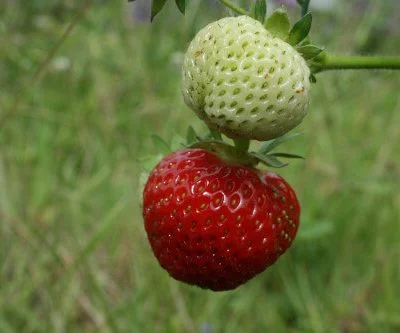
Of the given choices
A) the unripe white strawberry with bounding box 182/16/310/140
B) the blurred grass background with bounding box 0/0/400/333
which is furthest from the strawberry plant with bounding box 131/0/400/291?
the blurred grass background with bounding box 0/0/400/333

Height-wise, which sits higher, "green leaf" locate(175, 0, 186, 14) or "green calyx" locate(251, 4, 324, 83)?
"green leaf" locate(175, 0, 186, 14)

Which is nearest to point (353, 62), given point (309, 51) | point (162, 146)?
point (309, 51)

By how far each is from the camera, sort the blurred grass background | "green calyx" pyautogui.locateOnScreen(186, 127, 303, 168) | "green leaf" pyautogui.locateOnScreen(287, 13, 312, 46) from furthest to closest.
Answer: the blurred grass background
"green calyx" pyautogui.locateOnScreen(186, 127, 303, 168)
"green leaf" pyautogui.locateOnScreen(287, 13, 312, 46)

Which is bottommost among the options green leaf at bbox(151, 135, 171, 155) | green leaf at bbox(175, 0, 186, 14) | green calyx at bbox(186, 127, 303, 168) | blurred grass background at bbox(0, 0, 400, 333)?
blurred grass background at bbox(0, 0, 400, 333)

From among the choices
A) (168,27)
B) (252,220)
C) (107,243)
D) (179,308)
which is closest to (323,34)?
(168,27)

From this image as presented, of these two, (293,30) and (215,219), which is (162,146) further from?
(293,30)

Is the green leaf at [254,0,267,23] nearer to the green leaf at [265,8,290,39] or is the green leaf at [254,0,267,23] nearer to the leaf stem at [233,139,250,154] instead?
the green leaf at [265,8,290,39]
